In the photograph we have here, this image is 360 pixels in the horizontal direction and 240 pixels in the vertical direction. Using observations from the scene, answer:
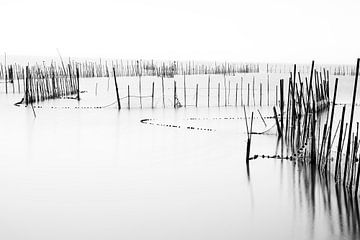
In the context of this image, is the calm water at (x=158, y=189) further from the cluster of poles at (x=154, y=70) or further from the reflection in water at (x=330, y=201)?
the cluster of poles at (x=154, y=70)

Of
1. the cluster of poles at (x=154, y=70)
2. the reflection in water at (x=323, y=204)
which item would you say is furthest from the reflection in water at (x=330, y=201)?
the cluster of poles at (x=154, y=70)

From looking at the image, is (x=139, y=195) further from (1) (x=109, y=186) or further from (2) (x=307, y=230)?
(2) (x=307, y=230)

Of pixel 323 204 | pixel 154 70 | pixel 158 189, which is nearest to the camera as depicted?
pixel 323 204

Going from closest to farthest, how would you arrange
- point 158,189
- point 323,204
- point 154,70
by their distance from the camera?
point 323,204
point 158,189
point 154,70

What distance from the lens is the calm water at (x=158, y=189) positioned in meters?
2.63

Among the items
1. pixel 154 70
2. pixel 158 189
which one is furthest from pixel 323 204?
pixel 154 70

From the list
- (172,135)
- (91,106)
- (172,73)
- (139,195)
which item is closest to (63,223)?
(139,195)

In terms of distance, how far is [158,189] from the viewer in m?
3.42

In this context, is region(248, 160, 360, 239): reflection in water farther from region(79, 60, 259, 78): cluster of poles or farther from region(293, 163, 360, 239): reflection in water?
region(79, 60, 259, 78): cluster of poles

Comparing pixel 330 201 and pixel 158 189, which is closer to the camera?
pixel 330 201

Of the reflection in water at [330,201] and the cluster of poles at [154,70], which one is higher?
the cluster of poles at [154,70]

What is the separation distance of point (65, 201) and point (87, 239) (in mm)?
680

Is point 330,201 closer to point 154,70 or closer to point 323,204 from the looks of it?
point 323,204

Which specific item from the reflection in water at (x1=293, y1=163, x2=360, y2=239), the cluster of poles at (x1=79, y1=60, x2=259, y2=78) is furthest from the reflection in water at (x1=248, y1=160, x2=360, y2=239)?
Answer: the cluster of poles at (x1=79, y1=60, x2=259, y2=78)
